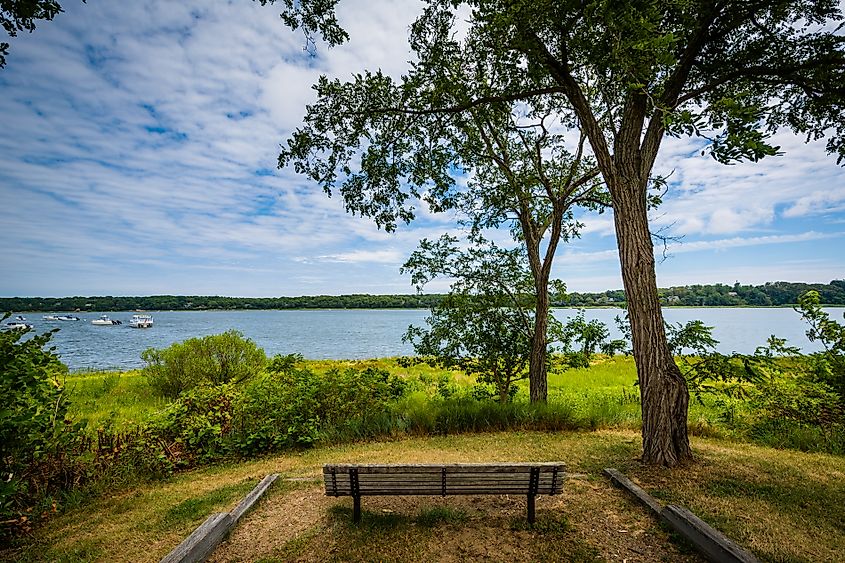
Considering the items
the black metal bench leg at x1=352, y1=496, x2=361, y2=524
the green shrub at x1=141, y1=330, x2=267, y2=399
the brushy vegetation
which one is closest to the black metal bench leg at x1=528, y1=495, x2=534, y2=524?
the black metal bench leg at x1=352, y1=496, x2=361, y2=524

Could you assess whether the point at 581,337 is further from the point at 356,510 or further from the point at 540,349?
the point at 356,510

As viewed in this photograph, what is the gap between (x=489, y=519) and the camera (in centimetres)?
412

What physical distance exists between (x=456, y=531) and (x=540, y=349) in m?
6.26

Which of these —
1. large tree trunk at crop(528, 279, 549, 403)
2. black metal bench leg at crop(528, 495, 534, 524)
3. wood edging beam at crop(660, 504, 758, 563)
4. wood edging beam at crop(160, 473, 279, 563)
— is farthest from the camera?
large tree trunk at crop(528, 279, 549, 403)

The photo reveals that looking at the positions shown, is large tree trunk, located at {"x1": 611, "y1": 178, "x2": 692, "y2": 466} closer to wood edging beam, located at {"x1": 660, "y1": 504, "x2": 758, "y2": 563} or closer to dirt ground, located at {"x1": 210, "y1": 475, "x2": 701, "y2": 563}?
dirt ground, located at {"x1": 210, "y1": 475, "x2": 701, "y2": 563}

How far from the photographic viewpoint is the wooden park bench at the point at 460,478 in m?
3.79

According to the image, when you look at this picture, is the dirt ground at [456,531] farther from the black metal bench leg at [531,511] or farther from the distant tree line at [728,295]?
the distant tree line at [728,295]

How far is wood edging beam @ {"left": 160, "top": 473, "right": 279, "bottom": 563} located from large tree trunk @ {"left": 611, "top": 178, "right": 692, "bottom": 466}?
16.5ft

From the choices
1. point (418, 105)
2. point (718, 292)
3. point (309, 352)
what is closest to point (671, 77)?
point (418, 105)

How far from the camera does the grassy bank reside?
3.58 meters

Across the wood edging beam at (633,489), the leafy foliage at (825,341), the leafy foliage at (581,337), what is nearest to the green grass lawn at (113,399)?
the leafy foliage at (581,337)

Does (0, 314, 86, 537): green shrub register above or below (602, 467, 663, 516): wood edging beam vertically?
above

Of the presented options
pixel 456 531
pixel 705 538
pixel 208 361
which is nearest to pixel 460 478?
pixel 456 531

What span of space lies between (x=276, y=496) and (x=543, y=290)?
22.9 ft
